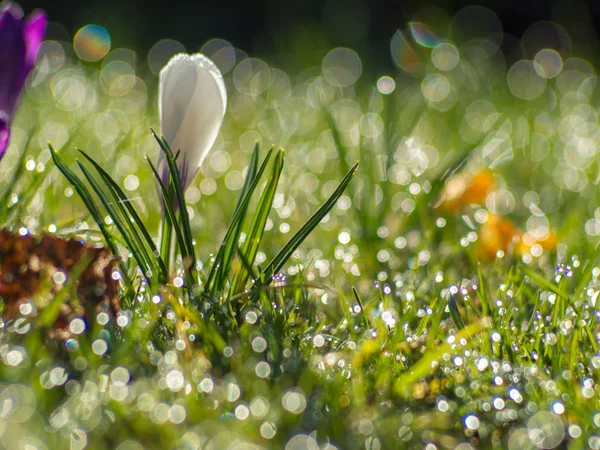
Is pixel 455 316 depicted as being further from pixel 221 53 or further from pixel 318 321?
pixel 221 53

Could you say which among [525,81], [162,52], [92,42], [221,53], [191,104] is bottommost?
[92,42]

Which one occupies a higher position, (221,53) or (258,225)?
(258,225)

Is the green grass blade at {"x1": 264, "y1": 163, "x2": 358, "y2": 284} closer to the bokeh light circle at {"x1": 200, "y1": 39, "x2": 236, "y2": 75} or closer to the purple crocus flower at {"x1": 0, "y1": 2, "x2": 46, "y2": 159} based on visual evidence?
the purple crocus flower at {"x1": 0, "y1": 2, "x2": 46, "y2": 159}

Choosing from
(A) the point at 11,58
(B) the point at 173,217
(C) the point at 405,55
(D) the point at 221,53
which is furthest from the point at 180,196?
(D) the point at 221,53

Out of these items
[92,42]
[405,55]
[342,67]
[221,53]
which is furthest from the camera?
[221,53]

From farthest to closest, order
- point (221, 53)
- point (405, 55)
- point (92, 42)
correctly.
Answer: point (221, 53)
point (92, 42)
point (405, 55)

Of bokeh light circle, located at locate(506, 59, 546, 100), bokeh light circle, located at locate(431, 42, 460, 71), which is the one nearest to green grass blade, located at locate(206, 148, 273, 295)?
bokeh light circle, located at locate(506, 59, 546, 100)

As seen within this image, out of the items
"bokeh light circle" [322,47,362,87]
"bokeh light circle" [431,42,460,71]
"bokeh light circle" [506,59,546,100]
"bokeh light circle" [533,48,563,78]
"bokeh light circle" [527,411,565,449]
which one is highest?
"bokeh light circle" [527,411,565,449]
